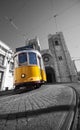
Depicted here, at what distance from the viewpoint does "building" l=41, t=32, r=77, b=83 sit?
18562 millimetres

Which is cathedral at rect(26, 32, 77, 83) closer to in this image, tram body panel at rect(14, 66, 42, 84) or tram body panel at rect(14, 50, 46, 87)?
tram body panel at rect(14, 50, 46, 87)

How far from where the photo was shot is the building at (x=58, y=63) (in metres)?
18.6

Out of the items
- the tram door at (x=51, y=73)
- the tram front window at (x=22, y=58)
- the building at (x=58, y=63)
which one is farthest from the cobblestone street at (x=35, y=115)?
the tram door at (x=51, y=73)

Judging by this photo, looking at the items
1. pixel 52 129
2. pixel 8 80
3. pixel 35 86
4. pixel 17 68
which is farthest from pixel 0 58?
pixel 52 129

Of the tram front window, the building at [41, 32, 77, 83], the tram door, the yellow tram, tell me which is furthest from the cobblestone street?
the tram door

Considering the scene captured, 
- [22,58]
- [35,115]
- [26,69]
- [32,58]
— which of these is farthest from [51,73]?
[35,115]

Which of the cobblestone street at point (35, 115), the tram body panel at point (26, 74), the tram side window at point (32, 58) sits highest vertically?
the tram side window at point (32, 58)

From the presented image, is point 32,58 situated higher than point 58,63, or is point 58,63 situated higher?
point 58,63

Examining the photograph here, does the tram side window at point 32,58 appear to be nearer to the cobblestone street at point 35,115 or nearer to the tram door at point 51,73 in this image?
the cobblestone street at point 35,115

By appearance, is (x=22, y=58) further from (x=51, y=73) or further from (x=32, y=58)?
(x=51, y=73)

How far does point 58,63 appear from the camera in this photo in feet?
66.6

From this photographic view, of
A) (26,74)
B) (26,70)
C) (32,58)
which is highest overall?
(32,58)

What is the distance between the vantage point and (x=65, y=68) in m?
19.5

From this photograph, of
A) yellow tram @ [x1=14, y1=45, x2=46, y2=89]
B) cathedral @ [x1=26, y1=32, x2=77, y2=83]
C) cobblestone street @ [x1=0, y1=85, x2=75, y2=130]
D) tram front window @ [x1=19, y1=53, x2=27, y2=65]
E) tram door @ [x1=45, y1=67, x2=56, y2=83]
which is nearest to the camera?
cobblestone street @ [x1=0, y1=85, x2=75, y2=130]
